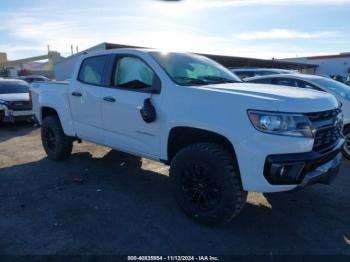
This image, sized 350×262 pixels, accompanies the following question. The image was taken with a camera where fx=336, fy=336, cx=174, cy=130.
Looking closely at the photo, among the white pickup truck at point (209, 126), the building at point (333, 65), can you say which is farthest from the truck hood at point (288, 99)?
the building at point (333, 65)

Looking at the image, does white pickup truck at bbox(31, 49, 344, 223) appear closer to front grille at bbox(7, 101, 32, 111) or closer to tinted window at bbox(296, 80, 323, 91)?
tinted window at bbox(296, 80, 323, 91)

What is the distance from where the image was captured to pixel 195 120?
3.48 meters

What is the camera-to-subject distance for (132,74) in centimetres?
442

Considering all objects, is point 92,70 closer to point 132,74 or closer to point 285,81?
point 132,74

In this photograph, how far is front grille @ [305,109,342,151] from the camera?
3.24 m

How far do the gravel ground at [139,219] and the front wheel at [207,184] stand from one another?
0.67 feet

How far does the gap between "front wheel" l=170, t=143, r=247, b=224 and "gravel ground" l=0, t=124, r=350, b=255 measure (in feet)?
0.67

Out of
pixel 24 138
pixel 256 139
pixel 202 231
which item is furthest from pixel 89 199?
pixel 24 138

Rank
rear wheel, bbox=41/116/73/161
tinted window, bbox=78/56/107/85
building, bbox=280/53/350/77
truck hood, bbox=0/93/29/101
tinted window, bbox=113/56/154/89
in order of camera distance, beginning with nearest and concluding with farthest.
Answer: tinted window, bbox=113/56/154/89, tinted window, bbox=78/56/107/85, rear wheel, bbox=41/116/73/161, truck hood, bbox=0/93/29/101, building, bbox=280/53/350/77

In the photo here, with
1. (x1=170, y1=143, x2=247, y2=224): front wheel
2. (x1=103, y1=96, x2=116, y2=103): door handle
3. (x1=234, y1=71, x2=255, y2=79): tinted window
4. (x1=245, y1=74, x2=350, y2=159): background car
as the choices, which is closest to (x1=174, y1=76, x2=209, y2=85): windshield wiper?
(x1=170, y1=143, x2=247, y2=224): front wheel

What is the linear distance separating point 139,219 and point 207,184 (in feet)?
3.10

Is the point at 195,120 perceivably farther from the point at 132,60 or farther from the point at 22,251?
the point at 22,251

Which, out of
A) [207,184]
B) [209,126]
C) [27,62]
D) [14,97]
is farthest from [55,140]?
[27,62]

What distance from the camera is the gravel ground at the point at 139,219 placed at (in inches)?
129
